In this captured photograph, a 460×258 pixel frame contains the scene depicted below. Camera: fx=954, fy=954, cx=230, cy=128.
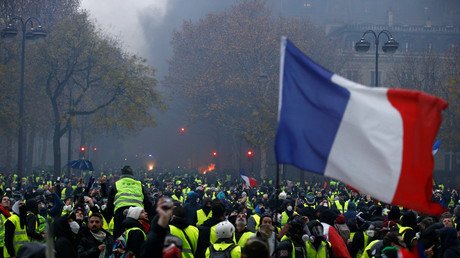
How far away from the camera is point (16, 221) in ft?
47.0

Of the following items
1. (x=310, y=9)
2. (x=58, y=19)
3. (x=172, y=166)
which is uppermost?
(x=310, y=9)

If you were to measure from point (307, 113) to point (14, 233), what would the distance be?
7195 millimetres

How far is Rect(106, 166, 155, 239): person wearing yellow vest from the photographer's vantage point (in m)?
13.1

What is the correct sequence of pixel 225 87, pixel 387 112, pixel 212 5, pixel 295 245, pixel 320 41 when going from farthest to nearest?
pixel 212 5 → pixel 320 41 → pixel 225 87 → pixel 295 245 → pixel 387 112

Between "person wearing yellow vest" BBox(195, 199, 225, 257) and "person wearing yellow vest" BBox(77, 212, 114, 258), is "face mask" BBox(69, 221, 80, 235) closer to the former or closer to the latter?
"person wearing yellow vest" BBox(77, 212, 114, 258)

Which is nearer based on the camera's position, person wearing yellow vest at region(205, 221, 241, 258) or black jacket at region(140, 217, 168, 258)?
black jacket at region(140, 217, 168, 258)

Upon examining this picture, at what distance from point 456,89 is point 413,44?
4037 centimetres

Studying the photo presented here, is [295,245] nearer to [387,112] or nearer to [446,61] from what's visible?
[387,112]

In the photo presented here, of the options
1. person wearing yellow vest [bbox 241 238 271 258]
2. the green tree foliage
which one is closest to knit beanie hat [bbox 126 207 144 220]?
person wearing yellow vest [bbox 241 238 271 258]

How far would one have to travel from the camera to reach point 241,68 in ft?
225

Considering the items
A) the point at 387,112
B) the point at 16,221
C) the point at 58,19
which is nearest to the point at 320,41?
the point at 58,19

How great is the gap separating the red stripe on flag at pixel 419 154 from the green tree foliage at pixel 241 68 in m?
53.8

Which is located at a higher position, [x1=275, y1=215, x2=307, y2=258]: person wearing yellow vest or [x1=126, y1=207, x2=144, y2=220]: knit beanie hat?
[x1=126, y1=207, x2=144, y2=220]: knit beanie hat

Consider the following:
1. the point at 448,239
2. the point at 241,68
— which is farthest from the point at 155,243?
the point at 241,68
